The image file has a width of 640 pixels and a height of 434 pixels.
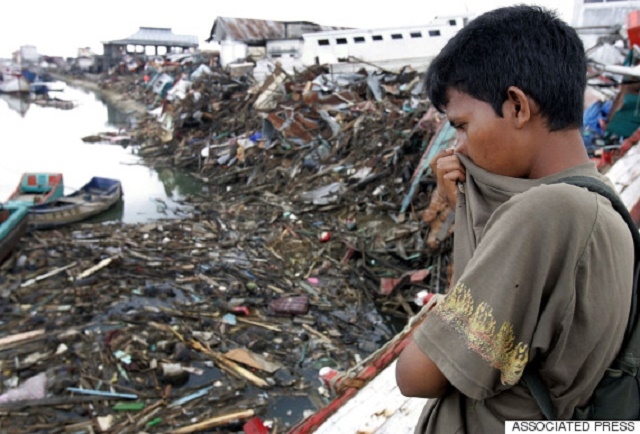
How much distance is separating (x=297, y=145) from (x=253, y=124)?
3660 mm

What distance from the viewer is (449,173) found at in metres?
1.28

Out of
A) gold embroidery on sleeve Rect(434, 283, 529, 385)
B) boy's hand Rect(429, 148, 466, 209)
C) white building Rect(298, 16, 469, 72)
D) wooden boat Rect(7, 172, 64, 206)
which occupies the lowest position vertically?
wooden boat Rect(7, 172, 64, 206)

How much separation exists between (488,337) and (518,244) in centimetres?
22

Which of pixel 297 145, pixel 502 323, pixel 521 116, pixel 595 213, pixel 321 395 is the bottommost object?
pixel 321 395

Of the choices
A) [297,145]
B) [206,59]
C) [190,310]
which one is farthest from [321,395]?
[206,59]

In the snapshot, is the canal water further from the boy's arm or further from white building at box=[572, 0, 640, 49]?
white building at box=[572, 0, 640, 49]

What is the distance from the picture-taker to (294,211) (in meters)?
12.6

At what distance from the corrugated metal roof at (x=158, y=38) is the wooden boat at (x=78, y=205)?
193 ft

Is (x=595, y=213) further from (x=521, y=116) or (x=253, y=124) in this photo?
(x=253, y=124)

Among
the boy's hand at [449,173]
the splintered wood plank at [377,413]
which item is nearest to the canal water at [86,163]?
the splintered wood plank at [377,413]

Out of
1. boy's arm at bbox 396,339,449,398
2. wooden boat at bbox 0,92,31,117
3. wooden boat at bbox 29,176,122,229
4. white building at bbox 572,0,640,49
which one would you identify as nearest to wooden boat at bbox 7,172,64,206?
wooden boat at bbox 29,176,122,229

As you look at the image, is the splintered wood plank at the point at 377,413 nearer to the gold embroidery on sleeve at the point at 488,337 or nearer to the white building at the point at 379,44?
the gold embroidery on sleeve at the point at 488,337

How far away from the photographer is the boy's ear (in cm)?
106

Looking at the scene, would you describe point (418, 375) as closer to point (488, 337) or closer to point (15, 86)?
point (488, 337)
